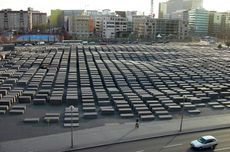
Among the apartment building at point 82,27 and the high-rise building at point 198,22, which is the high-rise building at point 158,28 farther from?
the high-rise building at point 198,22

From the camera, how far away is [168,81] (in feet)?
155

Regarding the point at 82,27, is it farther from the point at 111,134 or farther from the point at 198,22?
the point at 111,134

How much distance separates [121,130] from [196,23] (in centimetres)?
18080

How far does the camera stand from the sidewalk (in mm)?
23906

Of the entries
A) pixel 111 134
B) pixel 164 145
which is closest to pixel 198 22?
pixel 111 134

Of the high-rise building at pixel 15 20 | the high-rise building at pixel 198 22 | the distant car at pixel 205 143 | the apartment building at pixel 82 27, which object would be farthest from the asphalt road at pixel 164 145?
the high-rise building at pixel 198 22

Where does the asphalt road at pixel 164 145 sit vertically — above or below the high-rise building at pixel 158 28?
below

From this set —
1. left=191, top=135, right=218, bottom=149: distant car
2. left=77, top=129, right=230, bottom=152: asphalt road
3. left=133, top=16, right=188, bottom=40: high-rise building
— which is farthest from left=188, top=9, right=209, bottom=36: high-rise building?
left=191, top=135, right=218, bottom=149: distant car

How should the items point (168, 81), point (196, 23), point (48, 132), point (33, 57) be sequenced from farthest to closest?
point (196, 23) < point (33, 57) < point (168, 81) < point (48, 132)

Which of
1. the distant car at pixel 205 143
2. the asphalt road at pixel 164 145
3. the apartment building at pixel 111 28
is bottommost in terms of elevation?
the asphalt road at pixel 164 145

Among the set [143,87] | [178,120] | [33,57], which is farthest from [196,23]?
[178,120]

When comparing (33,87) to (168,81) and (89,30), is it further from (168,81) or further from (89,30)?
(89,30)

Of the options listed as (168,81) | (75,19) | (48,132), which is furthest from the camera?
(75,19)

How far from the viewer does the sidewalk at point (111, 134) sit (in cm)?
2391
